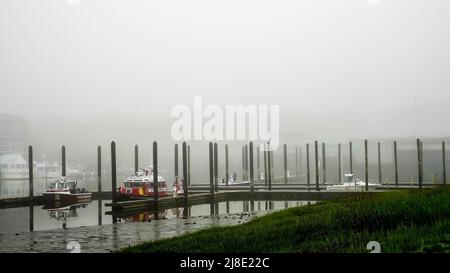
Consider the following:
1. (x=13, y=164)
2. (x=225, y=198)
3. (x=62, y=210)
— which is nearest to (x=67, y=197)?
(x=62, y=210)

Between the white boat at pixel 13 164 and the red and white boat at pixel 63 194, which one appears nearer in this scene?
the red and white boat at pixel 63 194

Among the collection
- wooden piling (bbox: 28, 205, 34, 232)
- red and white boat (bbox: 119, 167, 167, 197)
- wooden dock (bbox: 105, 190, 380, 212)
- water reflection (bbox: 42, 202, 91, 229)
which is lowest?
water reflection (bbox: 42, 202, 91, 229)

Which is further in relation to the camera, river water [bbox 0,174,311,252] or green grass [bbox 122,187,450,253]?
river water [bbox 0,174,311,252]

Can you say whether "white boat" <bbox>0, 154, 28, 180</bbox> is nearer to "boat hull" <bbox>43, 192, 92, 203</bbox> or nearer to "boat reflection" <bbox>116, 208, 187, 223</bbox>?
"boat hull" <bbox>43, 192, 92, 203</bbox>

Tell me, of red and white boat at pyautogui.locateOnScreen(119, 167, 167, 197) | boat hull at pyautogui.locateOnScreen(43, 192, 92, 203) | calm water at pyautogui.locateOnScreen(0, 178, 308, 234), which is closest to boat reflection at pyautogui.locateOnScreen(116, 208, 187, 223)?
calm water at pyautogui.locateOnScreen(0, 178, 308, 234)

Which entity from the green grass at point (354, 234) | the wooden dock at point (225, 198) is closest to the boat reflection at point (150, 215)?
the wooden dock at point (225, 198)

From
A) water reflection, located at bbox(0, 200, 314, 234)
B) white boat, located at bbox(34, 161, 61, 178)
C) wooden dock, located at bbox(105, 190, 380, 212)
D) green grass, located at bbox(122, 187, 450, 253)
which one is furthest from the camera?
white boat, located at bbox(34, 161, 61, 178)

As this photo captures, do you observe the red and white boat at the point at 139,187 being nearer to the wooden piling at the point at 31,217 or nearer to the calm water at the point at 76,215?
the calm water at the point at 76,215

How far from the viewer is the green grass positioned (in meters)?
9.34

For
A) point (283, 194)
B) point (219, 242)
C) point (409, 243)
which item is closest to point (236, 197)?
point (283, 194)

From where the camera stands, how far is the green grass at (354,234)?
934cm

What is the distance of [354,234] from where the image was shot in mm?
10492
